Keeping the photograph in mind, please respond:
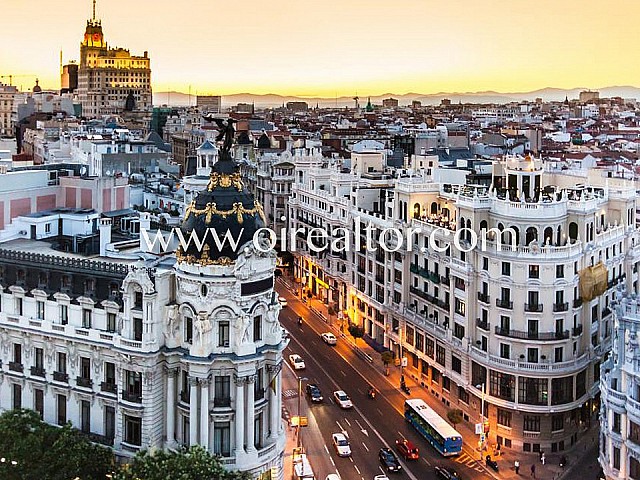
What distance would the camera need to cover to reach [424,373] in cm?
10569

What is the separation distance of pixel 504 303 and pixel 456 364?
11534mm

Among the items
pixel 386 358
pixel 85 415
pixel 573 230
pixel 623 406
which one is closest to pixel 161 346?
pixel 85 415

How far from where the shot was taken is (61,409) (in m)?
75.1

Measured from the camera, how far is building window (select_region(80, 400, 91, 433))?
7375 cm

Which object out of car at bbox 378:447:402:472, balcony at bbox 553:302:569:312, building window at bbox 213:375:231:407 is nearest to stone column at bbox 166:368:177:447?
building window at bbox 213:375:231:407

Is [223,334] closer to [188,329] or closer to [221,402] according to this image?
[188,329]

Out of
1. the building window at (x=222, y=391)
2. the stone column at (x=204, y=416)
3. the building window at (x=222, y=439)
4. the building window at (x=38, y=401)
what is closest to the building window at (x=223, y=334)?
the building window at (x=222, y=391)

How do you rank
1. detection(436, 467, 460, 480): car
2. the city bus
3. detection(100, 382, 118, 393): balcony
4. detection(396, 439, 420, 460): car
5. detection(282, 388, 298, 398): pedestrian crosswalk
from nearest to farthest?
detection(100, 382, 118, 393): balcony
detection(436, 467, 460, 480): car
detection(396, 439, 420, 460): car
the city bus
detection(282, 388, 298, 398): pedestrian crosswalk

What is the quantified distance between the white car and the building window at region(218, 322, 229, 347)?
133 feet

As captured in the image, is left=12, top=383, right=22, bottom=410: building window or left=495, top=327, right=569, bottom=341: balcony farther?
left=495, top=327, right=569, bottom=341: balcony

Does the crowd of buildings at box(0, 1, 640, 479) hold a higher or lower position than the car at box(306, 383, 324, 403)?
higher

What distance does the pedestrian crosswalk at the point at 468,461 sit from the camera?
3297 inches

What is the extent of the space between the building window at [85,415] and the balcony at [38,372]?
177 inches

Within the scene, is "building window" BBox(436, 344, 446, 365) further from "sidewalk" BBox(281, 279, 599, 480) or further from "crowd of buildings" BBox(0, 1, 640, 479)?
"sidewalk" BBox(281, 279, 599, 480)
